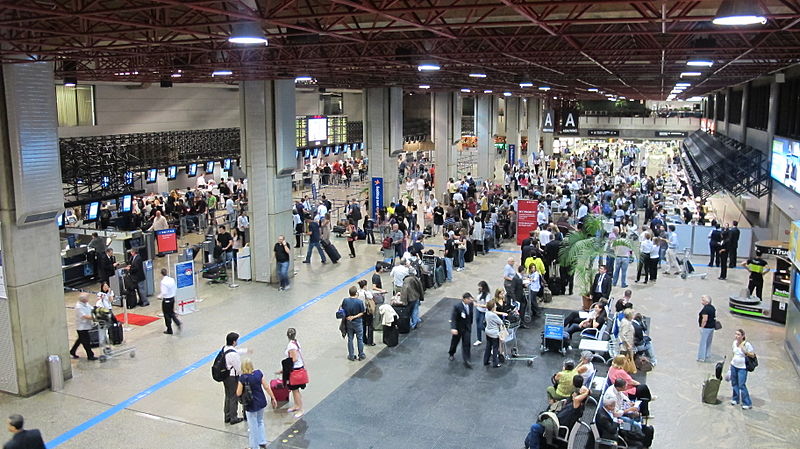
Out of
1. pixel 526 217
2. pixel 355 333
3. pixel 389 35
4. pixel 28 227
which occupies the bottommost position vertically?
pixel 355 333

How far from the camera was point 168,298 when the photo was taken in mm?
13945

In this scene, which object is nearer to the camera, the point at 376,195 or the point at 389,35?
the point at 389,35

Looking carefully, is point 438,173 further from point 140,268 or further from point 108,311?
point 108,311

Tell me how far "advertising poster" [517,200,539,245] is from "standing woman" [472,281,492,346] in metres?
9.72

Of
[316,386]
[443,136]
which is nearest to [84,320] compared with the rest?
[316,386]

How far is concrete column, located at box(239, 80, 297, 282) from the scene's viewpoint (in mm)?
18125

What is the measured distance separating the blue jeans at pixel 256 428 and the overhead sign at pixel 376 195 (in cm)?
1879

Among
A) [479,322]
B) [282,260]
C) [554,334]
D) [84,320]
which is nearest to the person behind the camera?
[84,320]

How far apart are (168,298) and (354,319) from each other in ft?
13.9

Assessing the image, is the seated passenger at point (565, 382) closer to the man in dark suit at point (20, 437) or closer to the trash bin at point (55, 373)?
the man in dark suit at point (20, 437)

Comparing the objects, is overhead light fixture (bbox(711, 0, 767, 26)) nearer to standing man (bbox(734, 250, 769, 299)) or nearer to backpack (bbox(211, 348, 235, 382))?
backpack (bbox(211, 348, 235, 382))

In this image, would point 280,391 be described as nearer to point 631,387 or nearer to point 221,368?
point 221,368

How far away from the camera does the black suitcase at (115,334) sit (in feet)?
43.9

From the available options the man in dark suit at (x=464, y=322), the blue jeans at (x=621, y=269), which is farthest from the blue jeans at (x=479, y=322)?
the blue jeans at (x=621, y=269)
